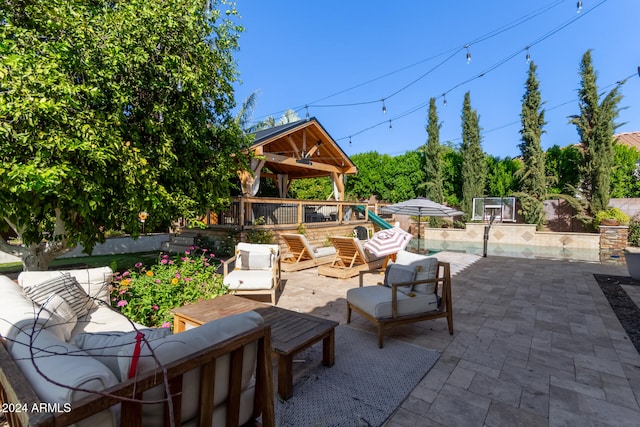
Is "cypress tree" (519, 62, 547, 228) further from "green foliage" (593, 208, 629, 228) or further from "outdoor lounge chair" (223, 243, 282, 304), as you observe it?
"outdoor lounge chair" (223, 243, 282, 304)

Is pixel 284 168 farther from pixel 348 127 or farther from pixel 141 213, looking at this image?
pixel 141 213

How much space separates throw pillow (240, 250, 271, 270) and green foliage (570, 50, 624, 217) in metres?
16.3

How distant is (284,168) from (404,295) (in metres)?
11.9

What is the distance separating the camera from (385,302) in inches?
137

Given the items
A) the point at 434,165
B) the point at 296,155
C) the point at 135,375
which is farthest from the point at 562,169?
the point at 135,375

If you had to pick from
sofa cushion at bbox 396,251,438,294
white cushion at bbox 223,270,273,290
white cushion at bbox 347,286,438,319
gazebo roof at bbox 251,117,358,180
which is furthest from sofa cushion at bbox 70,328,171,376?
gazebo roof at bbox 251,117,358,180

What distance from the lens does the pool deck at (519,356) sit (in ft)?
7.54

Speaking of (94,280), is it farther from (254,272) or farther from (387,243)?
(387,243)

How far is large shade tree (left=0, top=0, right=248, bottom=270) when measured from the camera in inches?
122

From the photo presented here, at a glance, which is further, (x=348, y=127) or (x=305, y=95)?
(x=348, y=127)

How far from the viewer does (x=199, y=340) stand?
1.46 meters

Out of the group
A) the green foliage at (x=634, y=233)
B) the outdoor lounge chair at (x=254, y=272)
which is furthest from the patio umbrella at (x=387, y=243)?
the green foliage at (x=634, y=233)

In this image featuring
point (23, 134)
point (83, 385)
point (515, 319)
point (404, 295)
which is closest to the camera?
point (83, 385)

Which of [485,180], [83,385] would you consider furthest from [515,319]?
[485,180]
